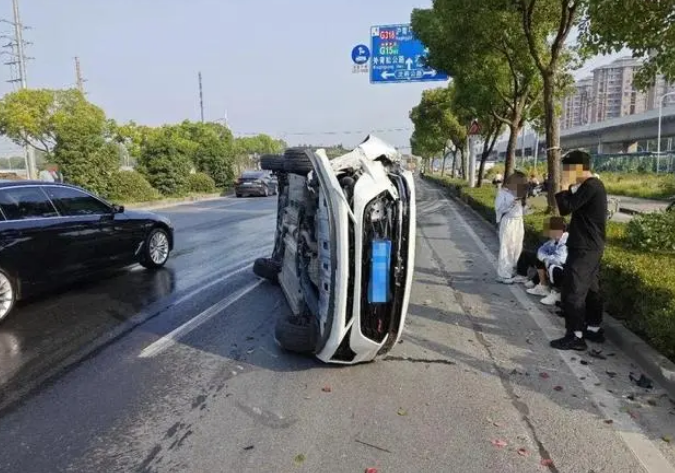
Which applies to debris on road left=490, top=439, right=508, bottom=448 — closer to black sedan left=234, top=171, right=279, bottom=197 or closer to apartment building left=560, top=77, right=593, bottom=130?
black sedan left=234, top=171, right=279, bottom=197

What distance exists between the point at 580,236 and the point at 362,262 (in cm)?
216

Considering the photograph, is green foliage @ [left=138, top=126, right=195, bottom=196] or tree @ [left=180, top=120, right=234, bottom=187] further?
tree @ [left=180, top=120, right=234, bottom=187]

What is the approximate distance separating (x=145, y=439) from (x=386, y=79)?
22.7 meters

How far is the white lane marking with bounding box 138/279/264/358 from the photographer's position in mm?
5098

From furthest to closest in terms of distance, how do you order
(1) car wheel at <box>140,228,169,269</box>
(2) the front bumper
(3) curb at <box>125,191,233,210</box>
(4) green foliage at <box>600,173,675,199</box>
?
(3) curb at <box>125,191,233,210</box>, (4) green foliage at <box>600,173,675,199</box>, (1) car wheel at <box>140,228,169,269</box>, (2) the front bumper

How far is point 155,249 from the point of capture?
29.0 feet

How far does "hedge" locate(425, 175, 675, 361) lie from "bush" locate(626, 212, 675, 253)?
0.11m

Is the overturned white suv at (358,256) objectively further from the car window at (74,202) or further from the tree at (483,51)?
the tree at (483,51)

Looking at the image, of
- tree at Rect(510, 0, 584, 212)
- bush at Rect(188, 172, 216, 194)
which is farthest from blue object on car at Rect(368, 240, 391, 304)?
bush at Rect(188, 172, 216, 194)

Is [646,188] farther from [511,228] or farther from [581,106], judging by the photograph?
[581,106]

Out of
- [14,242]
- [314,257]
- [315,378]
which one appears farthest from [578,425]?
[14,242]

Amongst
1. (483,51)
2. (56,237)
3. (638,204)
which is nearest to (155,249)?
(56,237)

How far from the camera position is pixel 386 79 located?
2452 cm

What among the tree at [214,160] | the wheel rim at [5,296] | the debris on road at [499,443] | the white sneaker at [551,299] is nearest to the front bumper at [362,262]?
the debris on road at [499,443]
